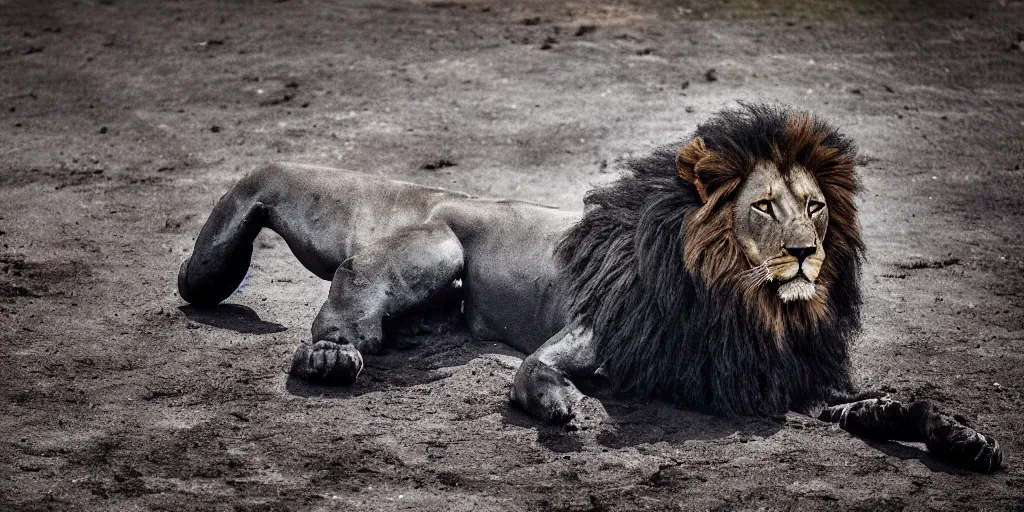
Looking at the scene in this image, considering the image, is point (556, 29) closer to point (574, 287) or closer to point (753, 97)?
point (753, 97)

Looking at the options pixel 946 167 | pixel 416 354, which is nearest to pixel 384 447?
pixel 416 354

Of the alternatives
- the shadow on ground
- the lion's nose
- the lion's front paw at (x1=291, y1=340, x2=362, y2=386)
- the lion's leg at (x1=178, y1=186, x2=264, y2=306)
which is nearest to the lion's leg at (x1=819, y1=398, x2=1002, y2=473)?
the lion's nose

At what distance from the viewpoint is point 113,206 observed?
8.04 meters

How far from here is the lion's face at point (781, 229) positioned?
192 inches

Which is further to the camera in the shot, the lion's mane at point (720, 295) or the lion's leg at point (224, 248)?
the lion's leg at point (224, 248)

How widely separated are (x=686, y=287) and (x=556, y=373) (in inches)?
24.3

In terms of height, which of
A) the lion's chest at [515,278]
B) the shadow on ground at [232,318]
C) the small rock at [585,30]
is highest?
the small rock at [585,30]

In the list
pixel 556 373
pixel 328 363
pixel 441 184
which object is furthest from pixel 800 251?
pixel 441 184

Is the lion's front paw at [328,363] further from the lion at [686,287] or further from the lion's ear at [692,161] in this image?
the lion's ear at [692,161]

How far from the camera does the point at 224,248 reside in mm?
6281

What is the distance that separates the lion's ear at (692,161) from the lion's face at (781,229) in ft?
0.48

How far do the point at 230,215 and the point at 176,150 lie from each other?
3.01 metres

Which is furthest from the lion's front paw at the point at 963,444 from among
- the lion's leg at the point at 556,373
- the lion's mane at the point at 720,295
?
the lion's leg at the point at 556,373

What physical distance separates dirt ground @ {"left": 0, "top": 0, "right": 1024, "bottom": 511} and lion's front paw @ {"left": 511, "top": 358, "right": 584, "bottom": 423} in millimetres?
72
